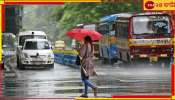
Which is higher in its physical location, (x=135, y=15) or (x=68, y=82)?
(x=135, y=15)

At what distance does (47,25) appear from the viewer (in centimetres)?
14038

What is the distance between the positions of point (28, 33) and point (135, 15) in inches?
341

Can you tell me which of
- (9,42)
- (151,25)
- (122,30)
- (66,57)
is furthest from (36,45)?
(9,42)

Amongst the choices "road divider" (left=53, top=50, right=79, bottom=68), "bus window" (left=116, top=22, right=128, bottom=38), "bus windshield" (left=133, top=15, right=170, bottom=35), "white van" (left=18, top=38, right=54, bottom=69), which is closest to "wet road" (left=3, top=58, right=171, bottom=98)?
"white van" (left=18, top=38, right=54, bottom=69)

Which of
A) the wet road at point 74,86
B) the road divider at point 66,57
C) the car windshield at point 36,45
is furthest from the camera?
the road divider at point 66,57

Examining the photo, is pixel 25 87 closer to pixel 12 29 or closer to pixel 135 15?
pixel 135 15

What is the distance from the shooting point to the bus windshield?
3866 centimetres

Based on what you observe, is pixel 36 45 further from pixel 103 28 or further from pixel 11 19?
pixel 11 19

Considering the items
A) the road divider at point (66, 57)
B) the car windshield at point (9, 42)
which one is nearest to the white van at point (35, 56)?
the road divider at point (66, 57)

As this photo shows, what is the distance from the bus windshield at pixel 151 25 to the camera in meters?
38.7

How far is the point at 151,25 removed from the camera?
38.8 metres

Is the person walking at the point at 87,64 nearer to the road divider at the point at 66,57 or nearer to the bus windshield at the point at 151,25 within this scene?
the bus windshield at the point at 151,25

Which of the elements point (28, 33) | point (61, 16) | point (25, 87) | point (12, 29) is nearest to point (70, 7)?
point (61, 16)

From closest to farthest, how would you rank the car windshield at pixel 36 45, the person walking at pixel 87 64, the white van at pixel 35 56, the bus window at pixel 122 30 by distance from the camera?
the person walking at pixel 87 64 < the white van at pixel 35 56 < the car windshield at pixel 36 45 < the bus window at pixel 122 30
